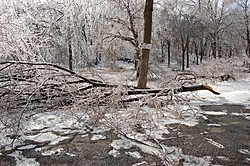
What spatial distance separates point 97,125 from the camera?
16.8 ft

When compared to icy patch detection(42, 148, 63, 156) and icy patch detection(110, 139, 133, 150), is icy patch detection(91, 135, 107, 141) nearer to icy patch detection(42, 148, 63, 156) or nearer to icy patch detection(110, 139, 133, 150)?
icy patch detection(110, 139, 133, 150)

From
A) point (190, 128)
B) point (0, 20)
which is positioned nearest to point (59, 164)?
point (190, 128)

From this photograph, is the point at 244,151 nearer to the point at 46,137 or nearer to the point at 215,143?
the point at 215,143

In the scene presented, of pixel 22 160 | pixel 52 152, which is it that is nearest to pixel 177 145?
pixel 52 152

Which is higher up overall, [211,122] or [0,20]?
[0,20]

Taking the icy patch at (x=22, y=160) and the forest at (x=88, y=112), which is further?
the forest at (x=88, y=112)

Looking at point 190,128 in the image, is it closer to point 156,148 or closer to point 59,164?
point 156,148

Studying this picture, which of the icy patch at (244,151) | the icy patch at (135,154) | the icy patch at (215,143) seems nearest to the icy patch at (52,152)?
the icy patch at (135,154)

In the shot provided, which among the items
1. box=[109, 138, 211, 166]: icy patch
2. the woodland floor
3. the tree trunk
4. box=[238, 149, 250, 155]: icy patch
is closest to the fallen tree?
the woodland floor

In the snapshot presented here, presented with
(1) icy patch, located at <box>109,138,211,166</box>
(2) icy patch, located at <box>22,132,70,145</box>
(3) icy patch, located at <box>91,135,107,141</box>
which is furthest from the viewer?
(3) icy patch, located at <box>91,135,107,141</box>

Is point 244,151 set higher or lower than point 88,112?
lower

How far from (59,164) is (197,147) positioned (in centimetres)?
224

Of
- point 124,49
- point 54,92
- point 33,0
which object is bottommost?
point 54,92

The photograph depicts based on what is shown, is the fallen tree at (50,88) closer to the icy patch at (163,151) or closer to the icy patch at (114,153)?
the icy patch at (163,151)
